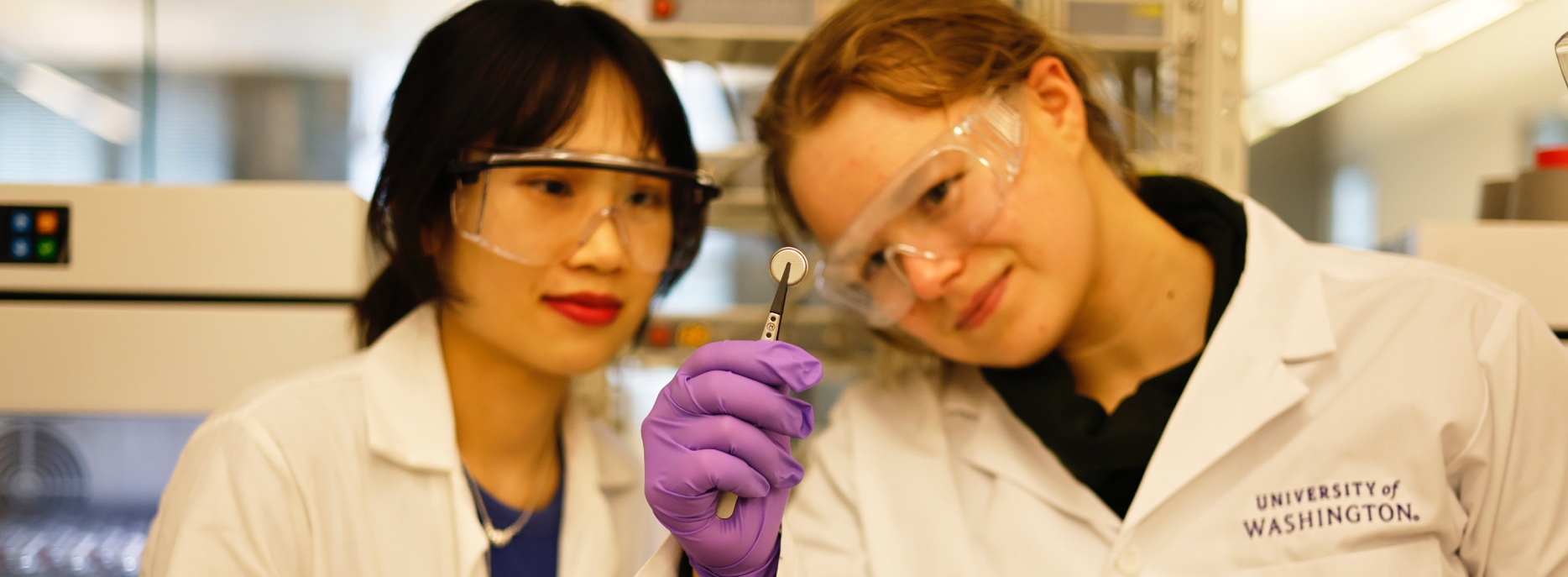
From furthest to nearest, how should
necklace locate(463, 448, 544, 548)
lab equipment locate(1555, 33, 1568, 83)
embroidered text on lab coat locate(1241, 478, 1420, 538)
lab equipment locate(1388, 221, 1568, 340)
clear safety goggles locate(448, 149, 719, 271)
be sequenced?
lab equipment locate(1388, 221, 1568, 340), necklace locate(463, 448, 544, 548), clear safety goggles locate(448, 149, 719, 271), embroidered text on lab coat locate(1241, 478, 1420, 538), lab equipment locate(1555, 33, 1568, 83)

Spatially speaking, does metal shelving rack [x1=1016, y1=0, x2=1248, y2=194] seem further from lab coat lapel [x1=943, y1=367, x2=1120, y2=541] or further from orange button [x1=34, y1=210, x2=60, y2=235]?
orange button [x1=34, y1=210, x2=60, y2=235]

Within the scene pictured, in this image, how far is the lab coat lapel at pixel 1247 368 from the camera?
3.23 feet

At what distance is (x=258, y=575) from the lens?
3.07 ft

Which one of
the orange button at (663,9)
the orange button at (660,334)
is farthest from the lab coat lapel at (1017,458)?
the orange button at (663,9)

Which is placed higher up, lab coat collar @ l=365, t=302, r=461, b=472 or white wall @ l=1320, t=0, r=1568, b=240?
white wall @ l=1320, t=0, r=1568, b=240

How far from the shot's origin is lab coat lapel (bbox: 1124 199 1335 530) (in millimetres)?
986

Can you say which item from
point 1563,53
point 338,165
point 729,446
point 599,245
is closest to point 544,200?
point 599,245

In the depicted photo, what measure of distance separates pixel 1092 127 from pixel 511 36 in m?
0.77

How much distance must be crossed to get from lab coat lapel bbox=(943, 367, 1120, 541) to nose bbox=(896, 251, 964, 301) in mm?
252

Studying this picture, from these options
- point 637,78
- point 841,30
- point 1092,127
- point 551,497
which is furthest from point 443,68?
point 1092,127

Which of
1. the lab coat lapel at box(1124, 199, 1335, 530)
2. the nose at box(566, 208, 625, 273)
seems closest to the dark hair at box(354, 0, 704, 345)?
the nose at box(566, 208, 625, 273)

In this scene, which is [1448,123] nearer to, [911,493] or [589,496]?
[911,493]

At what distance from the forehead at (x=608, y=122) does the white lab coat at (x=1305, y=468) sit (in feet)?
1.67

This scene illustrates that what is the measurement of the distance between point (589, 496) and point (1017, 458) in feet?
1.92
